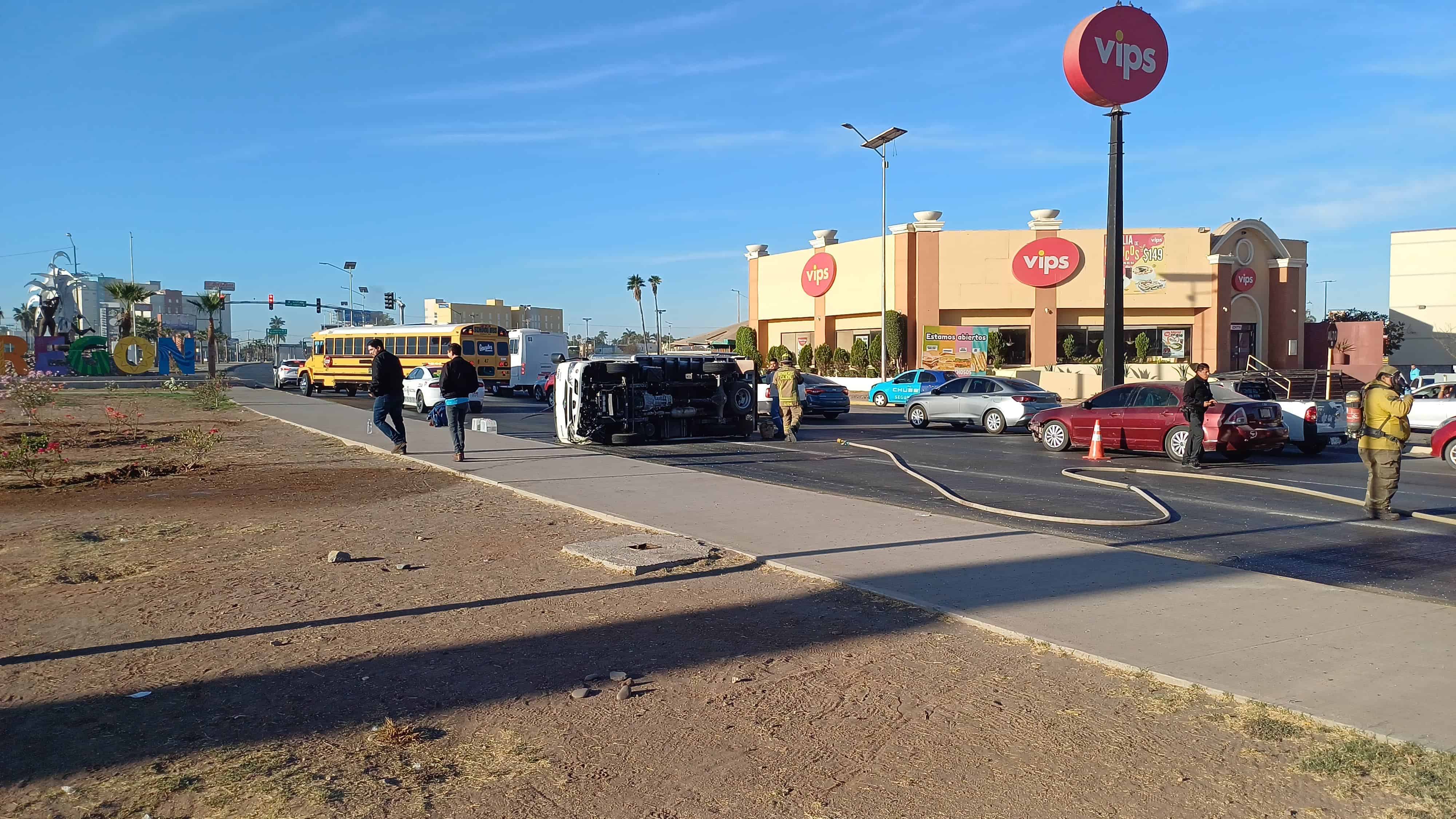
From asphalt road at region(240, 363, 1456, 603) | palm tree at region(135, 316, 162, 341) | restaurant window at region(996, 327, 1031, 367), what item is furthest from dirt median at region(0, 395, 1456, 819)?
palm tree at region(135, 316, 162, 341)

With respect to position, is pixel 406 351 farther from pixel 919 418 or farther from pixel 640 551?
pixel 640 551

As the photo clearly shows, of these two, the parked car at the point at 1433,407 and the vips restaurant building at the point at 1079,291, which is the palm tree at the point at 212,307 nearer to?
the vips restaurant building at the point at 1079,291

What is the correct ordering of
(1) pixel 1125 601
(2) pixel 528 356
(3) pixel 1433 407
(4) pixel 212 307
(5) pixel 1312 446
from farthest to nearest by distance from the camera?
(4) pixel 212 307 < (2) pixel 528 356 < (3) pixel 1433 407 < (5) pixel 1312 446 < (1) pixel 1125 601

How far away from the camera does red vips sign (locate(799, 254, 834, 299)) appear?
51375 mm

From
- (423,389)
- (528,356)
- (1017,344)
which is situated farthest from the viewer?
(1017,344)

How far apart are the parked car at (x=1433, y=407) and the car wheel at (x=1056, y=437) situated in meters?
8.35

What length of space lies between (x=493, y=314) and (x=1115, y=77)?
127m

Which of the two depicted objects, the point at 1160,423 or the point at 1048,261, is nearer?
the point at 1160,423

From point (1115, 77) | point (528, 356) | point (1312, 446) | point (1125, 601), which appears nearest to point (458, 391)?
point (1125, 601)

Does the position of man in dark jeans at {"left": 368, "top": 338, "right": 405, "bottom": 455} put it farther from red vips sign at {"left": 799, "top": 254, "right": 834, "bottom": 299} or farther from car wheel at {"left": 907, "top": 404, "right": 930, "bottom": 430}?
red vips sign at {"left": 799, "top": 254, "right": 834, "bottom": 299}

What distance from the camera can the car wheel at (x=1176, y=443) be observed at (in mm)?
16808

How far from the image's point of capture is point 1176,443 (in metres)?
16.9

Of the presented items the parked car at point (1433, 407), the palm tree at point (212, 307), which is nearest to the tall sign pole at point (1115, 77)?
the parked car at point (1433, 407)

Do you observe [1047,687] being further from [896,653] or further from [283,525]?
[283,525]
